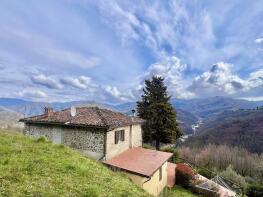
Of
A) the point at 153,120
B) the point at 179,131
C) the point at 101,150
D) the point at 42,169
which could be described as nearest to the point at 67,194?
the point at 42,169

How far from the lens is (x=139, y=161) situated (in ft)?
71.3

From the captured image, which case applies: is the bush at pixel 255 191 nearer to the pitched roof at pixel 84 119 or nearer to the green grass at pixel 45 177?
the pitched roof at pixel 84 119

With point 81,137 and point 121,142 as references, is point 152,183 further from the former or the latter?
point 81,137

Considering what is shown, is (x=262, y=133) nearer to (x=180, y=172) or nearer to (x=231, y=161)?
(x=231, y=161)

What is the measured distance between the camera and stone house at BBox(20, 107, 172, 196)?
19688 mm

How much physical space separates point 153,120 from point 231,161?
4662 cm

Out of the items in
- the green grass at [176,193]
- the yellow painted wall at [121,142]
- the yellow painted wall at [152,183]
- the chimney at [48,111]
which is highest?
the chimney at [48,111]

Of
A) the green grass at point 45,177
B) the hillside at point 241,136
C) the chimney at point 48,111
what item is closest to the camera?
the green grass at point 45,177

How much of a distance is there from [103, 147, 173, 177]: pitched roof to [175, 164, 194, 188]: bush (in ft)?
10.6

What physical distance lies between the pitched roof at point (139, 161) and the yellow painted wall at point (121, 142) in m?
0.50

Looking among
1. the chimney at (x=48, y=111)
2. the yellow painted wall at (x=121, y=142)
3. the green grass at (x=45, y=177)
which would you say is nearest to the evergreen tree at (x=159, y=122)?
the yellow painted wall at (x=121, y=142)

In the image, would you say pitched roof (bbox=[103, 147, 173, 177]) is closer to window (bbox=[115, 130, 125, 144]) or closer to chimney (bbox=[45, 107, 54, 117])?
window (bbox=[115, 130, 125, 144])

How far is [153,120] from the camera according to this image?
37.7 meters

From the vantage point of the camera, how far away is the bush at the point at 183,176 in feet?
86.6
